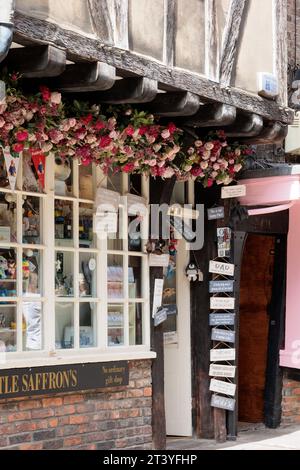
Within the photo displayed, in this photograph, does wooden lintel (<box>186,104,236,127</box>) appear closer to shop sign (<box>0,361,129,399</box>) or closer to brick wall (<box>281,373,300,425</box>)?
shop sign (<box>0,361,129,399</box>)

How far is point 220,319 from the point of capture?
10070 mm

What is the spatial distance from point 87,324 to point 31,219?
3.92 ft

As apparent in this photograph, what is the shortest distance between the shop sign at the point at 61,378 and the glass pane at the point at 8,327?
0.80 feet

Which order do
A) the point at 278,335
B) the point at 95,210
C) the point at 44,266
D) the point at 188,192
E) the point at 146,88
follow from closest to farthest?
1. the point at 146,88
2. the point at 44,266
3. the point at 95,210
4. the point at 188,192
5. the point at 278,335

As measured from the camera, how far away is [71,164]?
866 cm

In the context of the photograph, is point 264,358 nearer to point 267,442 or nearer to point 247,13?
→ point 267,442

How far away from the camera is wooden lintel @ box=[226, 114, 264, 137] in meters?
9.02

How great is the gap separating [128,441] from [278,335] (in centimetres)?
294

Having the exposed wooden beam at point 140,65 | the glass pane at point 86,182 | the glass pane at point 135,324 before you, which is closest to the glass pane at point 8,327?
the glass pane at point 86,182

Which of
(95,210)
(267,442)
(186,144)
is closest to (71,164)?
(95,210)

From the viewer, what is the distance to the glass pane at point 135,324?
9258mm

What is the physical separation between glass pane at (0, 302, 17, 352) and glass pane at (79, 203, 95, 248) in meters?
1.06

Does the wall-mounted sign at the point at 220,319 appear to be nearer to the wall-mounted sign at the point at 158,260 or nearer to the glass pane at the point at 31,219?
the wall-mounted sign at the point at 158,260

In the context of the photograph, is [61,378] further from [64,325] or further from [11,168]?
[11,168]
